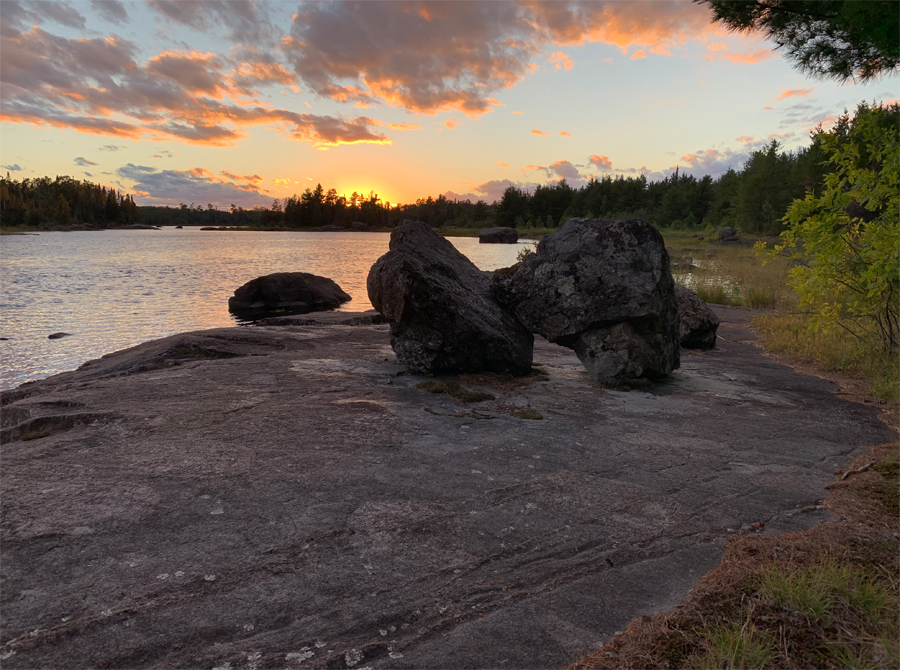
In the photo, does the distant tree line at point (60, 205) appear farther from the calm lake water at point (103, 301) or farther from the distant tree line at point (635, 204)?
the calm lake water at point (103, 301)

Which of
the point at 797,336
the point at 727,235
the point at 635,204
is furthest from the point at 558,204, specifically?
the point at 797,336

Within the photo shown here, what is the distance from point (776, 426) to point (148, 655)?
609 cm

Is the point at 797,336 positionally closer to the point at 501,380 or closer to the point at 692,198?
the point at 501,380

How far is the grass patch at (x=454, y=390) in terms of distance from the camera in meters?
6.75

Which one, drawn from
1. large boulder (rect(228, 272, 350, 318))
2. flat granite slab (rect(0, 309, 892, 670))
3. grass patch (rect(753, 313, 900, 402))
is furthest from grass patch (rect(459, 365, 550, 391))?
large boulder (rect(228, 272, 350, 318))

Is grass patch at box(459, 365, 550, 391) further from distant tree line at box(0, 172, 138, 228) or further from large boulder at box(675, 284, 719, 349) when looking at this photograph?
distant tree line at box(0, 172, 138, 228)

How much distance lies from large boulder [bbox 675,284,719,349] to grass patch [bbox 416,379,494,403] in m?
5.67

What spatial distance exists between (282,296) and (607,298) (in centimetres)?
1772

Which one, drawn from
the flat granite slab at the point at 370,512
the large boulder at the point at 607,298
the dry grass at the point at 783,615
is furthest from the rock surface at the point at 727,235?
the dry grass at the point at 783,615

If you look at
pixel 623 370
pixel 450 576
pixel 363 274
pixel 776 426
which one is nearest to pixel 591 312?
pixel 623 370

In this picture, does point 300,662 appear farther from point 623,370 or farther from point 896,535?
point 623,370

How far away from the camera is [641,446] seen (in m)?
5.28

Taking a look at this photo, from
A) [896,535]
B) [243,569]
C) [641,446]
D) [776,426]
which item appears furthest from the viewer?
[776,426]

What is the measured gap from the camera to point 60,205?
120 metres
